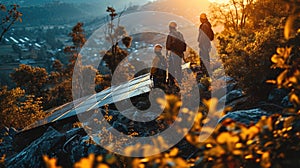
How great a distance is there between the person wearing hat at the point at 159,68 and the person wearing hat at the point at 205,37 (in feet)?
5.83

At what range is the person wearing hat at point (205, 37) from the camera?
1209 cm

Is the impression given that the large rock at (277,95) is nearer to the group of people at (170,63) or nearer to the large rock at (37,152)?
the group of people at (170,63)

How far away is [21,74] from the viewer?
38.4m

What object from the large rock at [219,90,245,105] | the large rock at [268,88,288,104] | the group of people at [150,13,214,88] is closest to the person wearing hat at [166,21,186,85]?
the group of people at [150,13,214,88]

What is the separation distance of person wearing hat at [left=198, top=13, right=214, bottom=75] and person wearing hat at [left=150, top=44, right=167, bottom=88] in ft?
5.83

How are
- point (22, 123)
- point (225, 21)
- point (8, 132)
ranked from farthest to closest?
point (225, 21), point (22, 123), point (8, 132)


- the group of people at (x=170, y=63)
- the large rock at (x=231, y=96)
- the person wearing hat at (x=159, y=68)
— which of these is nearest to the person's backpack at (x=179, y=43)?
the group of people at (x=170, y=63)

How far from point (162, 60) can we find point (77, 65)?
3344 cm

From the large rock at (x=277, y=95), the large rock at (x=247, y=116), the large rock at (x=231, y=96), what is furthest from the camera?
the large rock at (x=231, y=96)

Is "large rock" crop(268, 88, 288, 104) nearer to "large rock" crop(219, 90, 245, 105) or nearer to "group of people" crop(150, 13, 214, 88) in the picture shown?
"large rock" crop(219, 90, 245, 105)

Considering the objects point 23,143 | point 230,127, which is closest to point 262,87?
point 230,127

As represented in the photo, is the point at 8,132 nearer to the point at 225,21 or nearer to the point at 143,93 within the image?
the point at 143,93

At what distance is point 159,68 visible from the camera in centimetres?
1149

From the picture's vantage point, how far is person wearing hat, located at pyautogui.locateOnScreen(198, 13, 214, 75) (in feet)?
39.7
